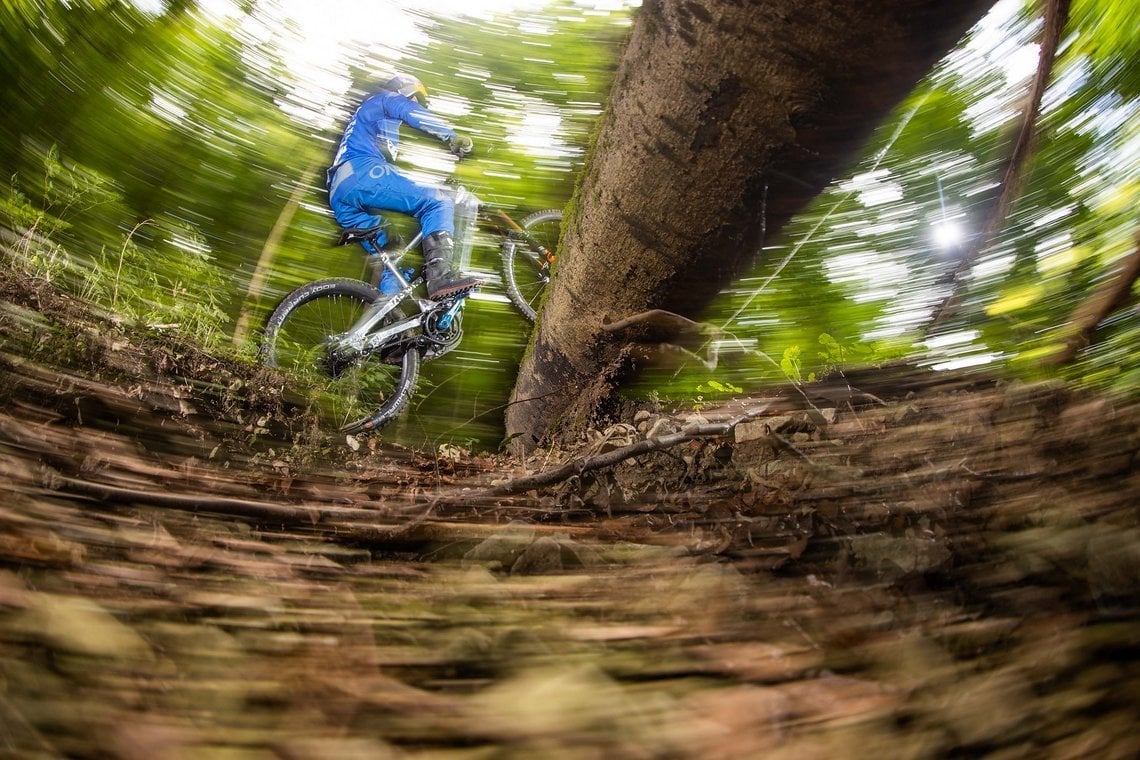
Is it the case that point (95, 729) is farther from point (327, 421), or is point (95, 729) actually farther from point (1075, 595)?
point (327, 421)

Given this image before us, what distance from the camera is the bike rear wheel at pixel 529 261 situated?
8.13 ft

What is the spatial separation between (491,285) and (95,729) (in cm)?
241

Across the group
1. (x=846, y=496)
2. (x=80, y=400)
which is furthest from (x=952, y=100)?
(x=80, y=400)

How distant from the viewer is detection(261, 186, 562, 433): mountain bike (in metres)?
2.06

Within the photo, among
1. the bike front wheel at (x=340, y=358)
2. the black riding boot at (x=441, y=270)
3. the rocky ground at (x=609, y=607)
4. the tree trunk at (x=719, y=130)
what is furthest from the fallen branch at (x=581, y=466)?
the black riding boot at (x=441, y=270)

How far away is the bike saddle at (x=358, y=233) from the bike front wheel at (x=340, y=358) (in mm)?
189

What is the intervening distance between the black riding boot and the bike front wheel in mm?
233

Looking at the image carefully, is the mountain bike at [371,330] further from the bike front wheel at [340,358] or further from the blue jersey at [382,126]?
the blue jersey at [382,126]

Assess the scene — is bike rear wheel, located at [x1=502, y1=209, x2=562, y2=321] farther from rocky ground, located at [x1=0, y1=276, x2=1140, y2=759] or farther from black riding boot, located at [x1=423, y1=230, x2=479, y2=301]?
rocky ground, located at [x1=0, y1=276, x2=1140, y2=759]

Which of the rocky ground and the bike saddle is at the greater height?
the bike saddle

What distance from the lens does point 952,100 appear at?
4.88 ft

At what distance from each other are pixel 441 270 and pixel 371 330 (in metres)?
0.41

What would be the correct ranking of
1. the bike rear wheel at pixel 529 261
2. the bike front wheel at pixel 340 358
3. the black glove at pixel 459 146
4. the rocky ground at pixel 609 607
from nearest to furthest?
the rocky ground at pixel 609 607
the bike front wheel at pixel 340 358
the black glove at pixel 459 146
the bike rear wheel at pixel 529 261

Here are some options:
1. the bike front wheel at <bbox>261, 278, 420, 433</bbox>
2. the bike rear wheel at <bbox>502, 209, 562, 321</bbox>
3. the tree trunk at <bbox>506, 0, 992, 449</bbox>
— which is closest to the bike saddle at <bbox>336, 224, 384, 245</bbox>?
the bike front wheel at <bbox>261, 278, 420, 433</bbox>
